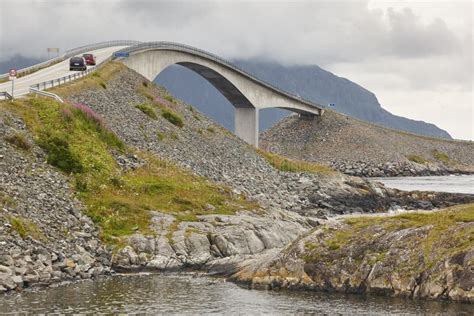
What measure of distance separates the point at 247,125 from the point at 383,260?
114 meters

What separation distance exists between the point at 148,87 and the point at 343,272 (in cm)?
6409

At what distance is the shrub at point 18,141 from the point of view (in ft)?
193

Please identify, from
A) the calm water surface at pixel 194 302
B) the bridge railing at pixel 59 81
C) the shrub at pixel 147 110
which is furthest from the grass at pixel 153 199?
the bridge railing at pixel 59 81

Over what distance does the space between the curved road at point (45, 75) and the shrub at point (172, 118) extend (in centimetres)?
1413

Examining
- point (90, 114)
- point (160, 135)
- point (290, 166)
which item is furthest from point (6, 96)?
point (290, 166)

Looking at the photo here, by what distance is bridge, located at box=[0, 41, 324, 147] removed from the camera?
103906 mm

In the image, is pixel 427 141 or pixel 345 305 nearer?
pixel 345 305

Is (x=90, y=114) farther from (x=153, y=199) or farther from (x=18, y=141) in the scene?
(x=153, y=199)

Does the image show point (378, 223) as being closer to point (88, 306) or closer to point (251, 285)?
point (251, 285)

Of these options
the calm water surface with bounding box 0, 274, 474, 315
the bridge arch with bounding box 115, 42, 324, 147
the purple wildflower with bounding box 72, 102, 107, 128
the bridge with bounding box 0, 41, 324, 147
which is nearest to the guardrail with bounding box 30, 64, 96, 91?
the bridge with bounding box 0, 41, 324, 147

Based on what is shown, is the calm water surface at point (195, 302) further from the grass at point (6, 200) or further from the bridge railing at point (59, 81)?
the bridge railing at point (59, 81)

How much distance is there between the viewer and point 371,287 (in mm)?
40062

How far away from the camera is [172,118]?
297 feet

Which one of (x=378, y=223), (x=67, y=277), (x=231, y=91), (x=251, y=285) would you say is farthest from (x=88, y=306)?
(x=231, y=91)
